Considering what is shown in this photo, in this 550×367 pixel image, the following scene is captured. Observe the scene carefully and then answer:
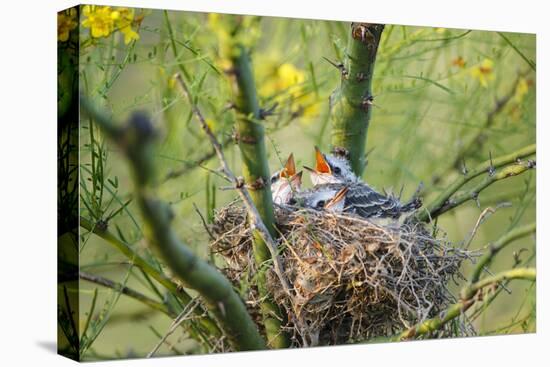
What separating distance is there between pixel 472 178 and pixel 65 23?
1.97 meters

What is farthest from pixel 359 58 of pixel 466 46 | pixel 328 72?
pixel 466 46

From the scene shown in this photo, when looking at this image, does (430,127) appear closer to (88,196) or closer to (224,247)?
(224,247)

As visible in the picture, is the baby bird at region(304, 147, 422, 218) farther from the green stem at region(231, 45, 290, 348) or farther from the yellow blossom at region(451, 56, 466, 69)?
the yellow blossom at region(451, 56, 466, 69)

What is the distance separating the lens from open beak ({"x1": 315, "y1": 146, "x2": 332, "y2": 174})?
4.35 meters

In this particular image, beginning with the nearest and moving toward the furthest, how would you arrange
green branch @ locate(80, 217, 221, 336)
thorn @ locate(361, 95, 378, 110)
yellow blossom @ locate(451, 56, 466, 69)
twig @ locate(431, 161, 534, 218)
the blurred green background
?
green branch @ locate(80, 217, 221, 336), the blurred green background, twig @ locate(431, 161, 534, 218), thorn @ locate(361, 95, 378, 110), yellow blossom @ locate(451, 56, 466, 69)

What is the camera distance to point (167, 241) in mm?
2252

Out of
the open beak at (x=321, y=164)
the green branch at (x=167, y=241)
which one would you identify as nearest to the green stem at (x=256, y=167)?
the green branch at (x=167, y=241)

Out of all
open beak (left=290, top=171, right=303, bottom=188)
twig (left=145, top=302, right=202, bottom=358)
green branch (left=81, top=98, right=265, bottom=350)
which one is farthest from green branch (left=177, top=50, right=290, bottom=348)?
open beak (left=290, top=171, right=303, bottom=188)

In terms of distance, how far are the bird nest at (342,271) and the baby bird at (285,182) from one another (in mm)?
150

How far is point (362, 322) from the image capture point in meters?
4.10

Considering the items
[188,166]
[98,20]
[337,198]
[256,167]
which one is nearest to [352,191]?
[337,198]

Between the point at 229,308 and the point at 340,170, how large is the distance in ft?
3.96

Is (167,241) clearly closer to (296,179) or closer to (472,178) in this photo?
(296,179)

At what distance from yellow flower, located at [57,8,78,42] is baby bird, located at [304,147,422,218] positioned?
4.25 feet
